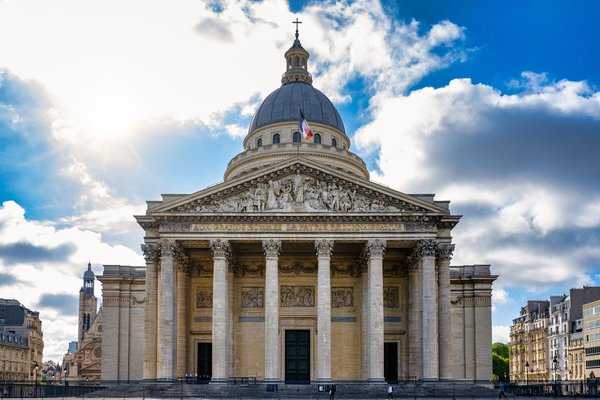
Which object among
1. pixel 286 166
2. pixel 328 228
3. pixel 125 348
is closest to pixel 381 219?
pixel 328 228

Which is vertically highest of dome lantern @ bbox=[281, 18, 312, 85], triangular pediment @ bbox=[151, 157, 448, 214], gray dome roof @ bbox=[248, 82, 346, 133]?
dome lantern @ bbox=[281, 18, 312, 85]

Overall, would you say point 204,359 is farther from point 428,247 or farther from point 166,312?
point 428,247

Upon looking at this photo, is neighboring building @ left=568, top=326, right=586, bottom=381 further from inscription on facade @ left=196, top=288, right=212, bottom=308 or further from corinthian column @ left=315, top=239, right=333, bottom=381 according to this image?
inscription on facade @ left=196, top=288, right=212, bottom=308

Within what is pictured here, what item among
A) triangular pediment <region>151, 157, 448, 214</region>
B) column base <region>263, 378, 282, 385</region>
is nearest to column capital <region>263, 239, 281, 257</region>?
triangular pediment <region>151, 157, 448, 214</region>

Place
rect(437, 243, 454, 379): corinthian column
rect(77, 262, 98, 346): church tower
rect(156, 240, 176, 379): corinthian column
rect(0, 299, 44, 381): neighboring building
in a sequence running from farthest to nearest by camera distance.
Result: rect(77, 262, 98, 346): church tower → rect(0, 299, 44, 381): neighboring building → rect(437, 243, 454, 379): corinthian column → rect(156, 240, 176, 379): corinthian column

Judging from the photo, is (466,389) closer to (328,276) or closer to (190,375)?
(328,276)

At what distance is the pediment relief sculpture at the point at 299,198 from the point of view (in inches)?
1935

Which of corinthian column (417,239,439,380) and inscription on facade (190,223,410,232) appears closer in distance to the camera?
corinthian column (417,239,439,380)

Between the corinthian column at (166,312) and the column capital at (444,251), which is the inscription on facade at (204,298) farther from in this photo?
the column capital at (444,251)

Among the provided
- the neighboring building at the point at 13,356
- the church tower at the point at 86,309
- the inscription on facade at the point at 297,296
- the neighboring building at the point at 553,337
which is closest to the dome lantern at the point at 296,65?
the inscription on facade at the point at 297,296

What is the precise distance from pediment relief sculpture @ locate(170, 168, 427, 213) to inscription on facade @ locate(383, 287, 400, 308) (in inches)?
343

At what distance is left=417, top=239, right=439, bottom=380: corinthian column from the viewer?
158 feet

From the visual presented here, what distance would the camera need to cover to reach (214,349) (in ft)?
157

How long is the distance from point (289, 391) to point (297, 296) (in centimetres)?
1105
